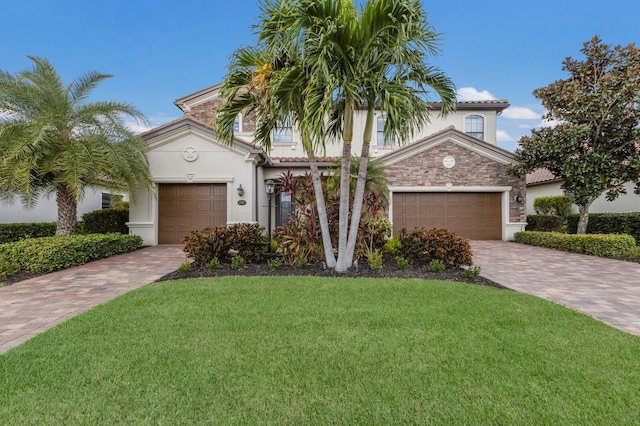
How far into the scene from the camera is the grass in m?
2.38

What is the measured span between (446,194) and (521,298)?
10.1m

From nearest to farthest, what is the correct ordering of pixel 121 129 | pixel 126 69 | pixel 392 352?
1. pixel 392 352
2. pixel 121 129
3. pixel 126 69

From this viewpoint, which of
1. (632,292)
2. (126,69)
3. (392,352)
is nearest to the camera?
(392,352)

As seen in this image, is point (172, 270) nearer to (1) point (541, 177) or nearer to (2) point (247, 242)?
(2) point (247, 242)

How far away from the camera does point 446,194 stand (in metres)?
14.8

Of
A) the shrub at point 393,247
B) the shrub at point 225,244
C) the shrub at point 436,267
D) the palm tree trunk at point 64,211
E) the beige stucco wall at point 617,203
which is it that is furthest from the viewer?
the beige stucco wall at point 617,203

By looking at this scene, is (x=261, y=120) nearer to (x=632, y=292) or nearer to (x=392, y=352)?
(x=392, y=352)

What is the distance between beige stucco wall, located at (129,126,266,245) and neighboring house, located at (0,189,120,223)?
6.70ft

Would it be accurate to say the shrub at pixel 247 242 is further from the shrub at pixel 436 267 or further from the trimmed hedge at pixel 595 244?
the trimmed hedge at pixel 595 244

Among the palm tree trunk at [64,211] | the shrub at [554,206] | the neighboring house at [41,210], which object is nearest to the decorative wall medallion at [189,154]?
the neighboring house at [41,210]

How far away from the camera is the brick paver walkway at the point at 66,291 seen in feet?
14.1

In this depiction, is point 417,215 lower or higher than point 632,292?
higher

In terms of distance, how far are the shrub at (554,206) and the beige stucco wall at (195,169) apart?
1505 cm

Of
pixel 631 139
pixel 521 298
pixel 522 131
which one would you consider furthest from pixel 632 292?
pixel 522 131
